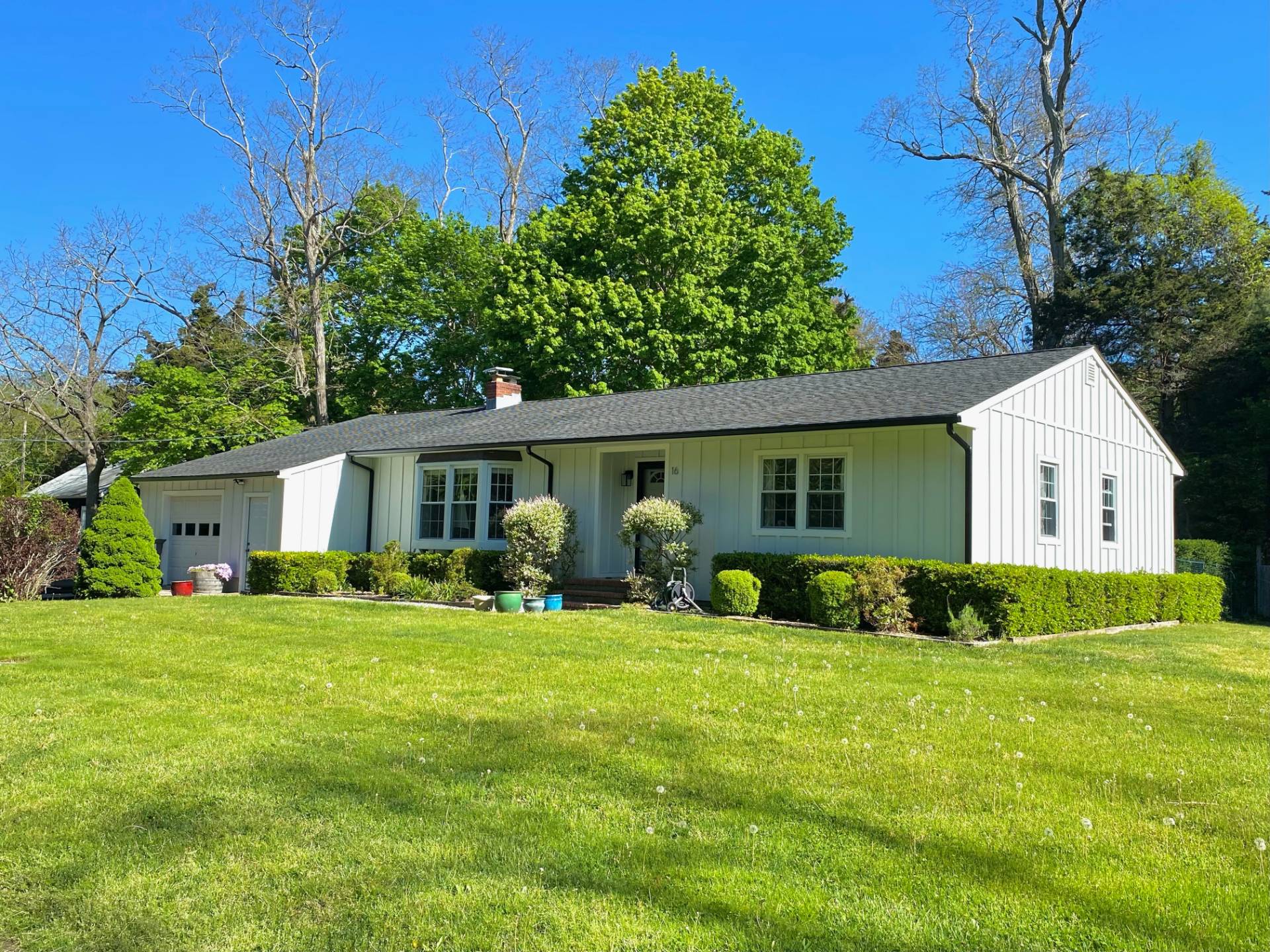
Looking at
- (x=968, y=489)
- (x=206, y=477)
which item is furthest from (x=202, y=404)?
(x=968, y=489)

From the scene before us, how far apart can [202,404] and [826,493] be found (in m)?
24.3

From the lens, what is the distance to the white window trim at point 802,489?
1389 cm

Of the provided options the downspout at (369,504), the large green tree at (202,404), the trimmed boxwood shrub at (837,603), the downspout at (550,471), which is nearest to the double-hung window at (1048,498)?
the trimmed boxwood shrub at (837,603)

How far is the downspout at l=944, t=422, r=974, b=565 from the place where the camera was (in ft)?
40.6

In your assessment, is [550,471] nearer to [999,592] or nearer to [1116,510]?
[999,592]

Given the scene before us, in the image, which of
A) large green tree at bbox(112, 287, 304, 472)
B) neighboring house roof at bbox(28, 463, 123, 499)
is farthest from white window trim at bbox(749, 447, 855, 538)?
neighboring house roof at bbox(28, 463, 123, 499)

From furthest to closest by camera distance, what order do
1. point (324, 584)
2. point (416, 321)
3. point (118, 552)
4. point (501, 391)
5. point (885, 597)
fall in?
Result: point (416, 321)
point (501, 391)
point (324, 584)
point (118, 552)
point (885, 597)

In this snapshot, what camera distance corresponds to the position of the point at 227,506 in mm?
20938

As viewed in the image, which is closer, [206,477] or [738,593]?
[738,593]

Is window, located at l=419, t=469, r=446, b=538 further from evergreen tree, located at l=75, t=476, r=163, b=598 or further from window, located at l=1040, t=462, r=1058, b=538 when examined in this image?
window, located at l=1040, t=462, r=1058, b=538

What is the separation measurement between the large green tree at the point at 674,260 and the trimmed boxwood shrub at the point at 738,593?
1440 centimetres

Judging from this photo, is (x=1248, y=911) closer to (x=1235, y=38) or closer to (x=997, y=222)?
(x=1235, y=38)

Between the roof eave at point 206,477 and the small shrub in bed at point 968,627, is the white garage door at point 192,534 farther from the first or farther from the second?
the small shrub in bed at point 968,627

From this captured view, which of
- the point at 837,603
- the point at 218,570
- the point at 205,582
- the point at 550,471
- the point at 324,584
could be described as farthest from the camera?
the point at 218,570
